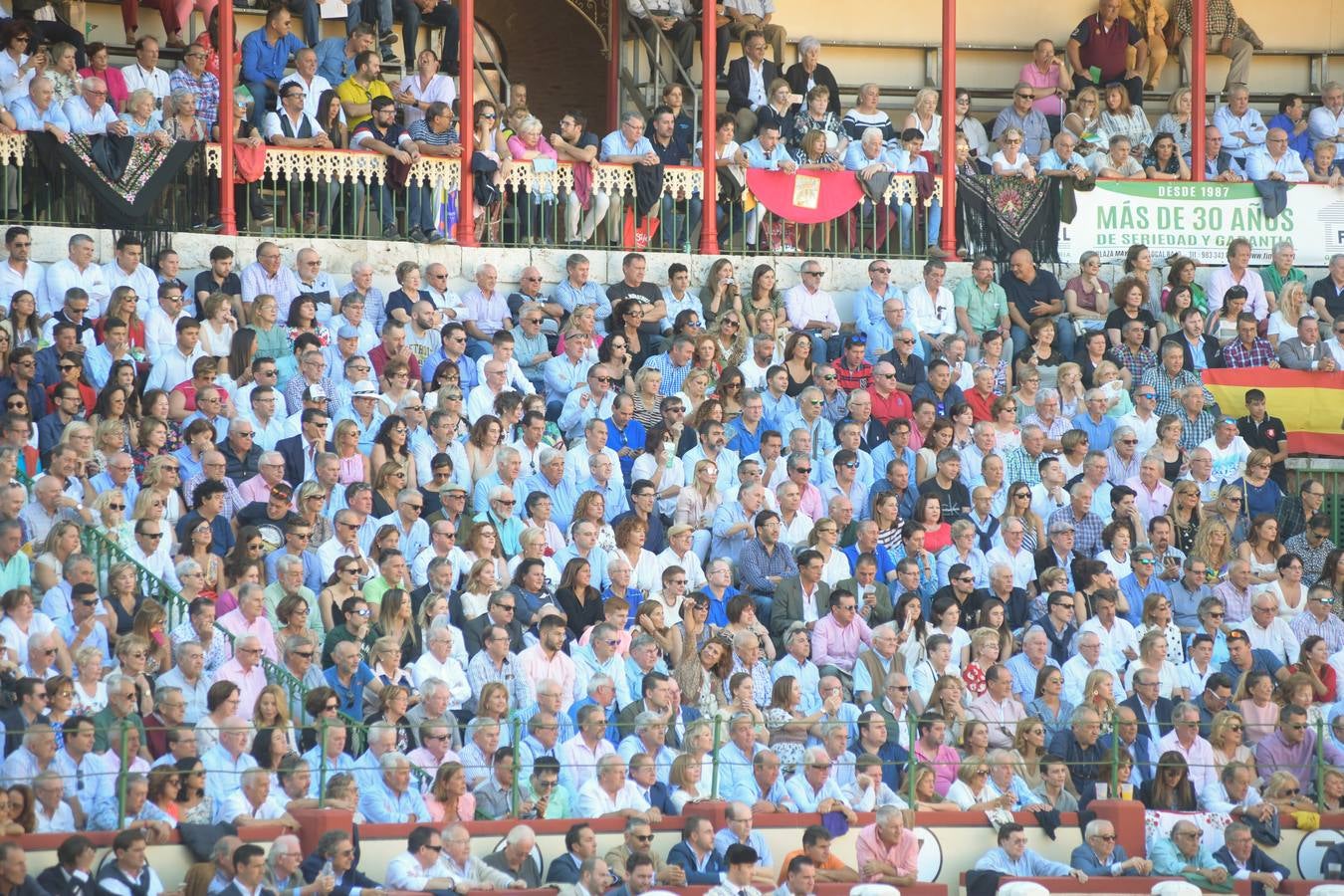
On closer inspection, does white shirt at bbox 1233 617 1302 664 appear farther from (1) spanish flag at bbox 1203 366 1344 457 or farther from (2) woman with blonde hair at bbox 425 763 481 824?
(2) woman with blonde hair at bbox 425 763 481 824

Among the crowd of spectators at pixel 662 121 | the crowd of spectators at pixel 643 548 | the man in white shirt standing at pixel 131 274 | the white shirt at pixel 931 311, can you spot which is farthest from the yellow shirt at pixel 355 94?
the white shirt at pixel 931 311

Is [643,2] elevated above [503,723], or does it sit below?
above

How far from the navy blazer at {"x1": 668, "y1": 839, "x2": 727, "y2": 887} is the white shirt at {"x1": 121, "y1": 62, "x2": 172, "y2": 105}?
914 centimetres

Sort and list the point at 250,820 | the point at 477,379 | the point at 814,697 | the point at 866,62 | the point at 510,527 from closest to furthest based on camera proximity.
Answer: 1. the point at 250,820
2. the point at 814,697
3. the point at 510,527
4. the point at 477,379
5. the point at 866,62

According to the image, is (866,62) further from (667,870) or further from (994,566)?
(667,870)

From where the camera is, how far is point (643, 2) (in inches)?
906

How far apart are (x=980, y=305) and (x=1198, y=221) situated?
3.03 meters

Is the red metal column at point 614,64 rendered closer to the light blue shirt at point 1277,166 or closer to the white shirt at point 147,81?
the white shirt at point 147,81

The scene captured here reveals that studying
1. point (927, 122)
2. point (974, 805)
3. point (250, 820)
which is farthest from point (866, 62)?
point (250, 820)

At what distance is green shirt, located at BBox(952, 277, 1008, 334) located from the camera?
813 inches

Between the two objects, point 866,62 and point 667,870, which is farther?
point 866,62

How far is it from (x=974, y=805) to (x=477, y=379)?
5794 millimetres

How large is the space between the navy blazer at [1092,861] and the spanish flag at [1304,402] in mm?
7004

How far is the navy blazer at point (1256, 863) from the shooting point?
48.4ft
